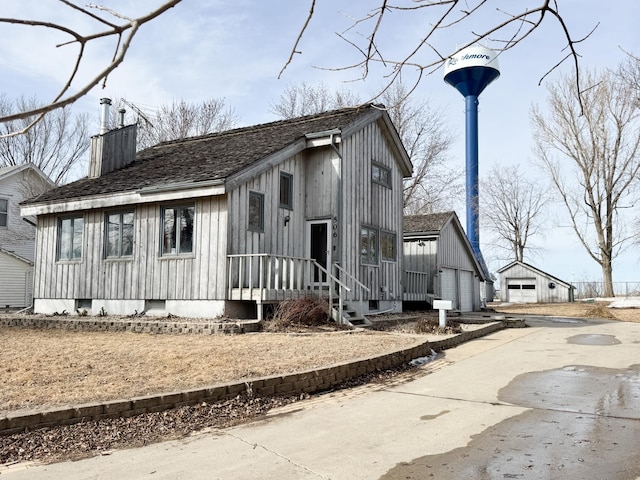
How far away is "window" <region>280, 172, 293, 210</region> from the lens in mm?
15383

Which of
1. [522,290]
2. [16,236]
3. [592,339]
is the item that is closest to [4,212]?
[16,236]

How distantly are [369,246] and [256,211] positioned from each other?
4577 millimetres

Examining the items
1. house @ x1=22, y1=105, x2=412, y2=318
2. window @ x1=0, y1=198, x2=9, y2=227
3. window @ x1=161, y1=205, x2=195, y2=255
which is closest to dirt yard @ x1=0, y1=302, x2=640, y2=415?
house @ x1=22, y1=105, x2=412, y2=318

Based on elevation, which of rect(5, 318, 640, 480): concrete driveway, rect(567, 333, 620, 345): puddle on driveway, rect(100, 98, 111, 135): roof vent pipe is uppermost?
rect(100, 98, 111, 135): roof vent pipe

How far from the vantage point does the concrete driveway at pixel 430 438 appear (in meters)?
4.04

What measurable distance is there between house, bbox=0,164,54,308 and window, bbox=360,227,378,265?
16675 millimetres

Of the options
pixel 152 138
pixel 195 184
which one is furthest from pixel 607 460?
pixel 152 138

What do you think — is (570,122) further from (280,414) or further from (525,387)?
(280,414)

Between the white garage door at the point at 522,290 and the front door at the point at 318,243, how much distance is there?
97.7 ft

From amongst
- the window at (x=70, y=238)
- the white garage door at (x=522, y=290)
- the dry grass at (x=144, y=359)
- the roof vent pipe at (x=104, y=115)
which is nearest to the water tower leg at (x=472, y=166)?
the white garage door at (x=522, y=290)

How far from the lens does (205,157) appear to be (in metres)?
16.2

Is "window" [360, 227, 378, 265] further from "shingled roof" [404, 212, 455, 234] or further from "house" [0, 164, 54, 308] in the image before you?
"house" [0, 164, 54, 308]

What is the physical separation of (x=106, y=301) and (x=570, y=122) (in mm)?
29803

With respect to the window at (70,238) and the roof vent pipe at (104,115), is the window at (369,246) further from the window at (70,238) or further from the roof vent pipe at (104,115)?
the roof vent pipe at (104,115)
